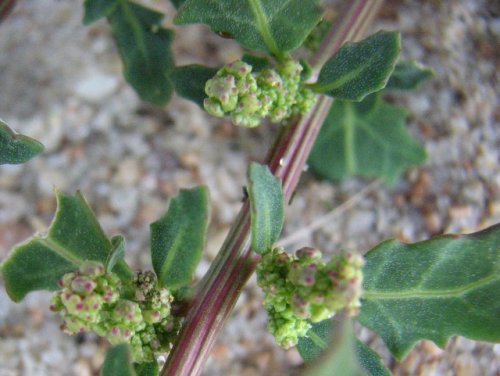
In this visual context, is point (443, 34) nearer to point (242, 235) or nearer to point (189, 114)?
point (189, 114)

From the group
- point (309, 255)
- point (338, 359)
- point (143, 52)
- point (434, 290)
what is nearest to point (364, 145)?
point (143, 52)

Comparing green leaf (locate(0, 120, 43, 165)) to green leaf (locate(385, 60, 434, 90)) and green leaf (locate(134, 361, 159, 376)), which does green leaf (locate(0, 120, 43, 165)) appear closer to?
green leaf (locate(134, 361, 159, 376))

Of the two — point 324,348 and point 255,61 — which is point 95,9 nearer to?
point 255,61

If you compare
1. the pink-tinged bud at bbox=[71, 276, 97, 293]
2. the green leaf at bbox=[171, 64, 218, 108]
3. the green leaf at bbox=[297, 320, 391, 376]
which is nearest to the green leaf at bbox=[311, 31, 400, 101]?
the green leaf at bbox=[171, 64, 218, 108]

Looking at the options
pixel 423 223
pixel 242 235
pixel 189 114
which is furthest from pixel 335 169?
pixel 242 235

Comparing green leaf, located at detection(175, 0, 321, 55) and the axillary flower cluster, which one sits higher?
green leaf, located at detection(175, 0, 321, 55)

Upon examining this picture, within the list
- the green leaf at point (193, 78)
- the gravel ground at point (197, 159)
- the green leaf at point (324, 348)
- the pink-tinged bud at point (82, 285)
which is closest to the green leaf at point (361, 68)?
the green leaf at point (193, 78)
